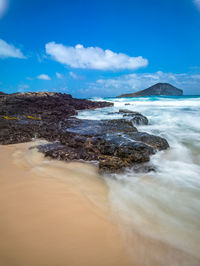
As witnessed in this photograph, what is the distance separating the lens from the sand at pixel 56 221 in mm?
1144

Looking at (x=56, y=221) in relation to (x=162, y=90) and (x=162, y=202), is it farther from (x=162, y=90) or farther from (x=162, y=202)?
(x=162, y=90)

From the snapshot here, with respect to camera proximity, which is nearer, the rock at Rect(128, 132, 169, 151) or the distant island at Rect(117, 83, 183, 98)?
the rock at Rect(128, 132, 169, 151)

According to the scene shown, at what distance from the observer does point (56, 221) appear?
1.46 m

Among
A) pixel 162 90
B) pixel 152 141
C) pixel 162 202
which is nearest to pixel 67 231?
pixel 162 202

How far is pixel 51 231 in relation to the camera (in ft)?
4.40

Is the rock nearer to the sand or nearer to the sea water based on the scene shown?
the sea water

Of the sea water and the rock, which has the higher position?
the rock

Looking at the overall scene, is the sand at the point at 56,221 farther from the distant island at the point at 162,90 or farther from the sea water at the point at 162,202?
the distant island at the point at 162,90

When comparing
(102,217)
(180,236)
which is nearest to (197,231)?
(180,236)

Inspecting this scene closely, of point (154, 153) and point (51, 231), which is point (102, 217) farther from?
point (154, 153)

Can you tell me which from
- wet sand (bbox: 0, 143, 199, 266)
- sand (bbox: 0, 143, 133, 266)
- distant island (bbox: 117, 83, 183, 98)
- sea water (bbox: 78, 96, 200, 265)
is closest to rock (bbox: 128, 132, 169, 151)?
sea water (bbox: 78, 96, 200, 265)

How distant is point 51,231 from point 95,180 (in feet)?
3.73

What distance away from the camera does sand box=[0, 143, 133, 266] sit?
114 centimetres

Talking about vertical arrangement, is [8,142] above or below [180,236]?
above
